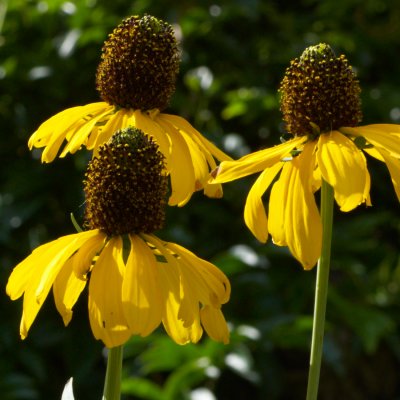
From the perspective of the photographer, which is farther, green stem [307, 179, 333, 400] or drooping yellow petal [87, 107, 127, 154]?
drooping yellow petal [87, 107, 127, 154]

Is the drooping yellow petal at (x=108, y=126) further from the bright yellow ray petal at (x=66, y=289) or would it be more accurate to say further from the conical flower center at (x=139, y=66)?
the bright yellow ray petal at (x=66, y=289)

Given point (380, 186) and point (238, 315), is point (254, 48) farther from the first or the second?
point (238, 315)

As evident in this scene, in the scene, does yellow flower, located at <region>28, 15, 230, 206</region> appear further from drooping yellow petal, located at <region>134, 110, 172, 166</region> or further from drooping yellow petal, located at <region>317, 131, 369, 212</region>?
drooping yellow petal, located at <region>317, 131, 369, 212</region>

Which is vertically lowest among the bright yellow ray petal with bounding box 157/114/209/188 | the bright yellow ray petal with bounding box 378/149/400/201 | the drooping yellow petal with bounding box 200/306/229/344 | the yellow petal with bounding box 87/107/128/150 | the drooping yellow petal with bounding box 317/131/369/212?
the drooping yellow petal with bounding box 200/306/229/344

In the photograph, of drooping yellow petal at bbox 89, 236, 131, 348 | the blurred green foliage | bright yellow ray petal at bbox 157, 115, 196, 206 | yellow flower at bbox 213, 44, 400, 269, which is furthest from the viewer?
the blurred green foliage

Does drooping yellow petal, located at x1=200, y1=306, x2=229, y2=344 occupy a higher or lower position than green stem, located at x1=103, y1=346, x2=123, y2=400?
lower

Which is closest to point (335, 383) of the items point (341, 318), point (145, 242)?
point (341, 318)

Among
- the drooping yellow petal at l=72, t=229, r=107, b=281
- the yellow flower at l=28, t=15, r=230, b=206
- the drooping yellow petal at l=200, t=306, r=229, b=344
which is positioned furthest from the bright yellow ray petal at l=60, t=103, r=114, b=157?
the drooping yellow petal at l=200, t=306, r=229, b=344
